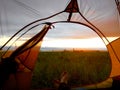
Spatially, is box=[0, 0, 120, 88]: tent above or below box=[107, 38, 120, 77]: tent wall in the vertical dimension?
above

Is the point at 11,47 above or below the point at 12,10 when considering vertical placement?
below

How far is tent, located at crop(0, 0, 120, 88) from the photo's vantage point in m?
4.41

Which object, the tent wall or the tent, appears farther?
the tent wall

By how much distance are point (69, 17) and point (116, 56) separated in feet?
4.53

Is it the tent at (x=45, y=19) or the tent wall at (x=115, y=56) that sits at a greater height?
the tent at (x=45, y=19)

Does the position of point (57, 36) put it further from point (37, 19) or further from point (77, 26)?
point (37, 19)

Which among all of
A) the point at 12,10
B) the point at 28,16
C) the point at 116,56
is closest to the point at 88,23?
the point at 116,56

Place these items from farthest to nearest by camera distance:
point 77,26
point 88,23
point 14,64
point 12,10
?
1. point 77,26
2. point 88,23
3. point 12,10
4. point 14,64

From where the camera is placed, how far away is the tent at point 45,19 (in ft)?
14.5

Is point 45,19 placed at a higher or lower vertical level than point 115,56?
higher

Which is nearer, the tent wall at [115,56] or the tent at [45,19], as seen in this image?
the tent at [45,19]

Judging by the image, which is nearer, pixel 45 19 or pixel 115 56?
pixel 45 19

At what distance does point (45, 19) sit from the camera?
4707mm

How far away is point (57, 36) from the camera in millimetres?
5922
